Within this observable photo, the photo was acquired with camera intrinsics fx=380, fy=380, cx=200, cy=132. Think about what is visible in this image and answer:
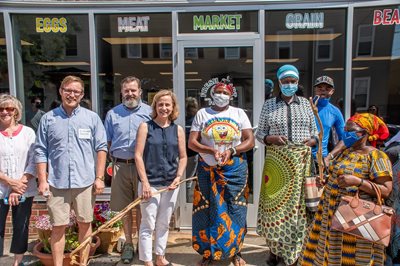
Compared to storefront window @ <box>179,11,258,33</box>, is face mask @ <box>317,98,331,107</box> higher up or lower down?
lower down

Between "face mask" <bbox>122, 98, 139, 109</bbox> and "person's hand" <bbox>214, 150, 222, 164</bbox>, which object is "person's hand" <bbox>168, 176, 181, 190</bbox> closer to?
"person's hand" <bbox>214, 150, 222, 164</bbox>

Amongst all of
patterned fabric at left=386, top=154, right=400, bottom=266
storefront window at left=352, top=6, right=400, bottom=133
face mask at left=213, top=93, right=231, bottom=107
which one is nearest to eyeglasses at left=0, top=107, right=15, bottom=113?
face mask at left=213, top=93, right=231, bottom=107

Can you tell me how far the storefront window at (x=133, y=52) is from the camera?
4.49 meters

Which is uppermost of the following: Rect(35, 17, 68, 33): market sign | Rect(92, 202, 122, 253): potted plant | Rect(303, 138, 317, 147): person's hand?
Rect(35, 17, 68, 33): market sign

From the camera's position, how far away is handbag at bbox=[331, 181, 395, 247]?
2436 mm

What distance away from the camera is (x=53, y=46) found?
4.56 m

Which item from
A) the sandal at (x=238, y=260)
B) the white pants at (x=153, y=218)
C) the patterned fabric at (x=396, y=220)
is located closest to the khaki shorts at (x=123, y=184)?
the white pants at (x=153, y=218)

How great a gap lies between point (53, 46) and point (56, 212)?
7.36 ft

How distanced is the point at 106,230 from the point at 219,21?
264 centimetres

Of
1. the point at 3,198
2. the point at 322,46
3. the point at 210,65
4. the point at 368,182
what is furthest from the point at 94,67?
the point at 368,182

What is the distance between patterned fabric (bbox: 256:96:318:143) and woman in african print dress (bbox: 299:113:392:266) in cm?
67

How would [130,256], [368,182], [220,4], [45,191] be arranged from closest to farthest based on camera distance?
[368,182]
[45,191]
[130,256]
[220,4]

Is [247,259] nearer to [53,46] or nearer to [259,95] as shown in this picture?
[259,95]

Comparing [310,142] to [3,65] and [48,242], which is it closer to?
[48,242]
